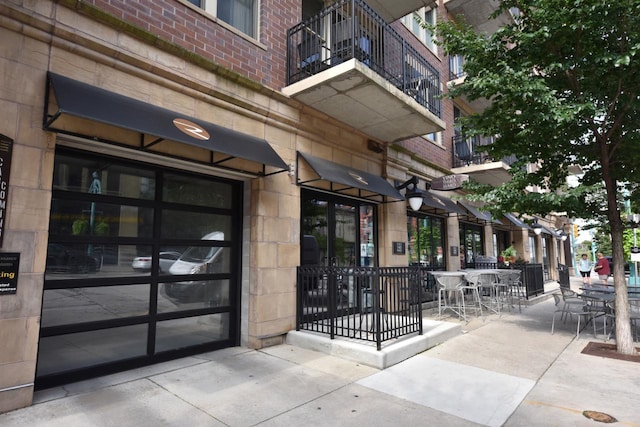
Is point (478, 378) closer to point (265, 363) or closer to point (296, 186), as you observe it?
point (265, 363)

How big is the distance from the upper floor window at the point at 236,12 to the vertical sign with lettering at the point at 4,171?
11.8 feet

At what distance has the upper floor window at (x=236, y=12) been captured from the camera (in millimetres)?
5978

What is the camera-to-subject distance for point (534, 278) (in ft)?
42.4

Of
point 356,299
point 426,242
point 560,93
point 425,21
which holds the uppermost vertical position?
point 425,21

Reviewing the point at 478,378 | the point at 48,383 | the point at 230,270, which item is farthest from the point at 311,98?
the point at 48,383

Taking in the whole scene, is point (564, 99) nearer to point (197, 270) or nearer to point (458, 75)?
point (197, 270)

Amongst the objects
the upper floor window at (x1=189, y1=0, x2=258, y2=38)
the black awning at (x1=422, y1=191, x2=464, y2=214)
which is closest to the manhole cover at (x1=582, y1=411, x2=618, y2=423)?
the black awning at (x1=422, y1=191, x2=464, y2=214)

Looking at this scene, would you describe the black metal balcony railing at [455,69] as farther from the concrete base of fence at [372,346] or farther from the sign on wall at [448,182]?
the concrete base of fence at [372,346]

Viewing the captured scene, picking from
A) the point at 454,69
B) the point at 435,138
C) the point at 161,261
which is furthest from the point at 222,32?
the point at 454,69

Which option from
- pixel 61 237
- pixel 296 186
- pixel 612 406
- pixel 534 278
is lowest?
pixel 612 406

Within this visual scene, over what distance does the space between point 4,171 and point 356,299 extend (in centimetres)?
500

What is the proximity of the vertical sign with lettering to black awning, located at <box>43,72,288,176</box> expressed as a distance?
40 centimetres

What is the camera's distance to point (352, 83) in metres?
6.27

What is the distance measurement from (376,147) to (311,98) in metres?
2.68
